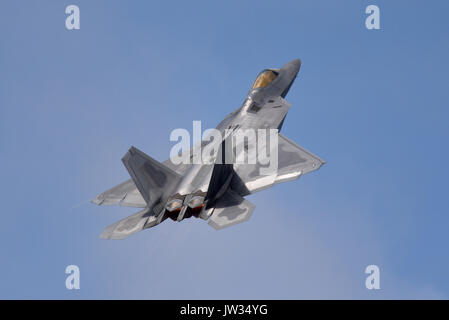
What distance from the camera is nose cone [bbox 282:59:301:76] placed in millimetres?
42375

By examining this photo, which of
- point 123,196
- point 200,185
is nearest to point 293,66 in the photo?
point 200,185

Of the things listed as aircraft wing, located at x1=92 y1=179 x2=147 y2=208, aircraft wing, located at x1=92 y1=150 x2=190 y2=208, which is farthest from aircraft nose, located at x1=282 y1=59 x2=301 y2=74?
aircraft wing, located at x1=92 y1=179 x2=147 y2=208

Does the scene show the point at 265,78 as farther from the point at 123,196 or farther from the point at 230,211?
the point at 230,211

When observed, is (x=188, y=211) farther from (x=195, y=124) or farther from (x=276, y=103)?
(x=276, y=103)

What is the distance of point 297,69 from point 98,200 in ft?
57.8

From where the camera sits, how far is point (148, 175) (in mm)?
28500

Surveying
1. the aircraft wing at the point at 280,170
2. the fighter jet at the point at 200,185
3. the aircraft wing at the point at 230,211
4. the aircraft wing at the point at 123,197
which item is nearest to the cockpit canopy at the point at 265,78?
the fighter jet at the point at 200,185

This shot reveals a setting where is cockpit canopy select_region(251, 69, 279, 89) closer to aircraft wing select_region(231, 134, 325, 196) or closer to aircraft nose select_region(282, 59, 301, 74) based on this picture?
aircraft nose select_region(282, 59, 301, 74)

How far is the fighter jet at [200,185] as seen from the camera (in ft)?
92.8

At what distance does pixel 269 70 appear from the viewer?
41594 millimetres

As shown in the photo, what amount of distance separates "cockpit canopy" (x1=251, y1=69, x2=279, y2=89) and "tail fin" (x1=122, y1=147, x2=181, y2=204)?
1304 centimetres

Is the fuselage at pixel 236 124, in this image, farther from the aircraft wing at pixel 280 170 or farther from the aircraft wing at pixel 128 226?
the aircraft wing at pixel 128 226

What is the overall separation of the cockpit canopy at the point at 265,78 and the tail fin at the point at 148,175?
13039 millimetres

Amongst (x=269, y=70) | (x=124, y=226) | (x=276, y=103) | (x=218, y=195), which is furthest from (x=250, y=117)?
(x=124, y=226)
